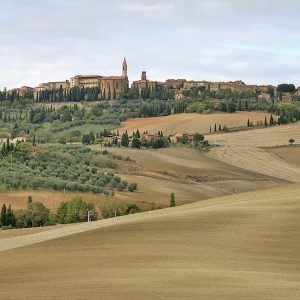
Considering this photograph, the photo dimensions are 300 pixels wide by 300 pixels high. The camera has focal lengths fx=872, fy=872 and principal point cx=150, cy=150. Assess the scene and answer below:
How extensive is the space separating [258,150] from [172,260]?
8923 cm

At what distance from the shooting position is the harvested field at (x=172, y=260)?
23.8 meters

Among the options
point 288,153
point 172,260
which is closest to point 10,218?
point 172,260

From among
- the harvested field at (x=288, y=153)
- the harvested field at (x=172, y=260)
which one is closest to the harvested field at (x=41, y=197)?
the harvested field at (x=172, y=260)

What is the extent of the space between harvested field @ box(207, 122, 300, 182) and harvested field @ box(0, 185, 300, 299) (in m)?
61.4

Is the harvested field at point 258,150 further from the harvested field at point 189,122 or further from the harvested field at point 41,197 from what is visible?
the harvested field at point 41,197

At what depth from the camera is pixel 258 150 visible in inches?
4587

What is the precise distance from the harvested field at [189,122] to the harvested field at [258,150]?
8.22 meters

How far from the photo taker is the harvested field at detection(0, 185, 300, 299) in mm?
23844

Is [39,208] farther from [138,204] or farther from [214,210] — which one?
[214,210]

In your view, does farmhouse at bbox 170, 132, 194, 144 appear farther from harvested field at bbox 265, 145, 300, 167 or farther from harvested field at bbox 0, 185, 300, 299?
harvested field at bbox 0, 185, 300, 299

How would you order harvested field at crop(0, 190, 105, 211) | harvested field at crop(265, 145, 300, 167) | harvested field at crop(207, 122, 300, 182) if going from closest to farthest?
1. harvested field at crop(0, 190, 105, 211)
2. harvested field at crop(207, 122, 300, 182)
3. harvested field at crop(265, 145, 300, 167)

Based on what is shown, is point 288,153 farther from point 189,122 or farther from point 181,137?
point 189,122

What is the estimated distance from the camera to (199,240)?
32.0 metres

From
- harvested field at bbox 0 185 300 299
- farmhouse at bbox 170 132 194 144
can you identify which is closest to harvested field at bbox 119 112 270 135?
farmhouse at bbox 170 132 194 144
